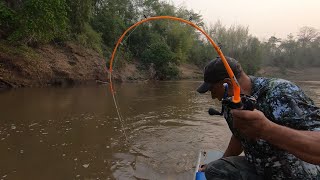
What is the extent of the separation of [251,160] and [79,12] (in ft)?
67.7

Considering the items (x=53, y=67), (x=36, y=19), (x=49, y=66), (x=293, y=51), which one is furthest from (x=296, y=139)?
(x=293, y=51)

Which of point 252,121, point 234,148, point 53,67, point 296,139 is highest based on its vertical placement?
point 252,121

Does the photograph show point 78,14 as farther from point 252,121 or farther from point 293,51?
point 293,51

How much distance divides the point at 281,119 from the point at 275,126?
0.38 m

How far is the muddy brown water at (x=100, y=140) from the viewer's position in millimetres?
4777

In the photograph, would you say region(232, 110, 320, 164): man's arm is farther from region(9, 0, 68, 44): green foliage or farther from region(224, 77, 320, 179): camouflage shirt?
region(9, 0, 68, 44): green foliage

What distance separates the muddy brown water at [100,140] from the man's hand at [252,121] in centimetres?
308

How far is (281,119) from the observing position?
2055 millimetres

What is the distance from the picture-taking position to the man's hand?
1631mm

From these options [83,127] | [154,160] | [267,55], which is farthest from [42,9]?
[267,55]

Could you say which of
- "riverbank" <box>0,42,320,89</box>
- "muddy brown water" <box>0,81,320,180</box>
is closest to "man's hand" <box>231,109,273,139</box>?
"muddy brown water" <box>0,81,320,180</box>

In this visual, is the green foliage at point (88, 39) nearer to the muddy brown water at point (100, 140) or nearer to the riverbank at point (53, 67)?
the riverbank at point (53, 67)

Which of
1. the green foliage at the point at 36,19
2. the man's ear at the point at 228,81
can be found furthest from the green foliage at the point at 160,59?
the man's ear at the point at 228,81

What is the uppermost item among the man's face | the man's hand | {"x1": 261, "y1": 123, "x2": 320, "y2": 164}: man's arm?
the man's face
